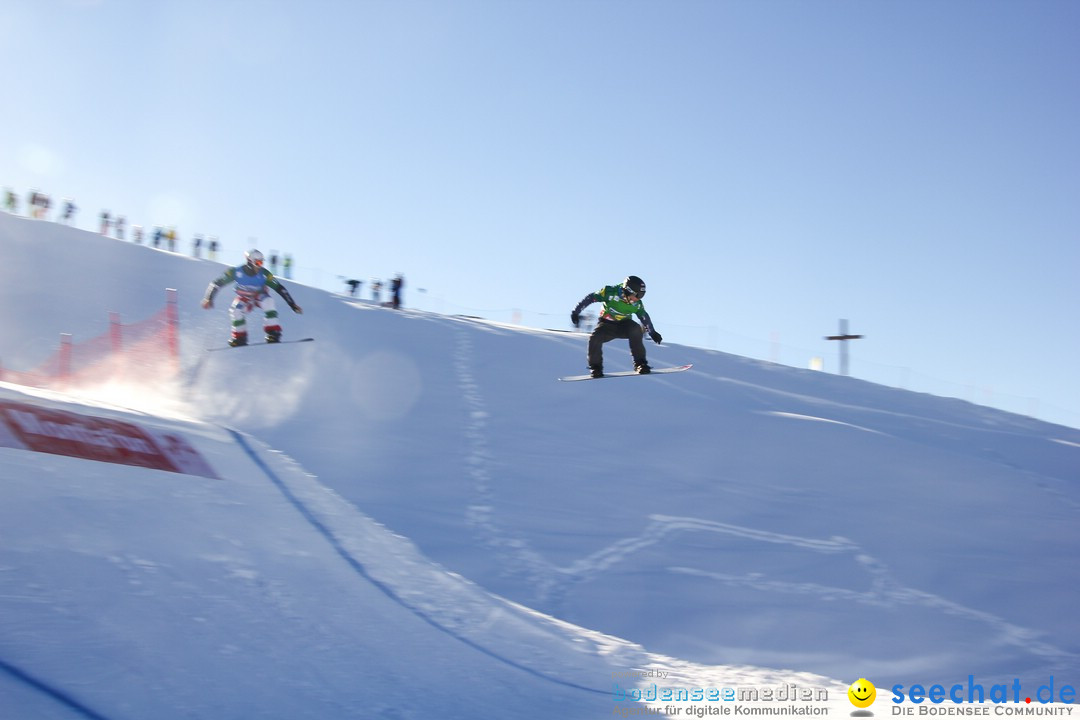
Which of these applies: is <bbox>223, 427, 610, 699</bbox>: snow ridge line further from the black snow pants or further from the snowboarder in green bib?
the black snow pants

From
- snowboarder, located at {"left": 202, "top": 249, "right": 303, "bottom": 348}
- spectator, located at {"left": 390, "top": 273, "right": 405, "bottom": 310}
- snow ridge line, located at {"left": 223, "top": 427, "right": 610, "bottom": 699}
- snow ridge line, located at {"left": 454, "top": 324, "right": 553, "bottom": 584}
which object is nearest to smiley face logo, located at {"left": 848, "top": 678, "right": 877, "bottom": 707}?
snow ridge line, located at {"left": 223, "top": 427, "right": 610, "bottom": 699}

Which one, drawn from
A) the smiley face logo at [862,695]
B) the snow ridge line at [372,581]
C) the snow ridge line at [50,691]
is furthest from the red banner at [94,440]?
the smiley face logo at [862,695]

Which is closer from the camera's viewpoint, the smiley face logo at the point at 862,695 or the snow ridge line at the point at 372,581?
the smiley face logo at the point at 862,695

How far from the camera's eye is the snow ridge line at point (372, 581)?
5.52 meters

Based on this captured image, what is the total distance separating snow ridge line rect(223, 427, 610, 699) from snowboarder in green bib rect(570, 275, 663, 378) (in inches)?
162

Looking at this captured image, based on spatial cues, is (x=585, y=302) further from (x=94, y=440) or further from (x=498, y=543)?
(x=94, y=440)

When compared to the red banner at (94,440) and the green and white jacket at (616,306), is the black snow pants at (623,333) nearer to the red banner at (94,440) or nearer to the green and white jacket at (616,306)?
the green and white jacket at (616,306)

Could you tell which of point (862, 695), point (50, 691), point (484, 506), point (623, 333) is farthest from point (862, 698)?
point (623, 333)

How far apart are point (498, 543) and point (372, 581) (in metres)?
2.50

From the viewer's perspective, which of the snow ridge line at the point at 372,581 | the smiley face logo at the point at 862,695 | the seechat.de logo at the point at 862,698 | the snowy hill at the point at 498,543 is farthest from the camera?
the snow ridge line at the point at 372,581

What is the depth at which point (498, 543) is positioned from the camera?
9086 millimetres

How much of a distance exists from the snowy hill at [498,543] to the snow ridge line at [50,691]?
12mm

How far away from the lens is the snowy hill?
4551mm

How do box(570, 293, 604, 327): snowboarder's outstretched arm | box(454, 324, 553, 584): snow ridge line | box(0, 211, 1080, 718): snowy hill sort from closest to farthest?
box(0, 211, 1080, 718): snowy hill → box(454, 324, 553, 584): snow ridge line → box(570, 293, 604, 327): snowboarder's outstretched arm
